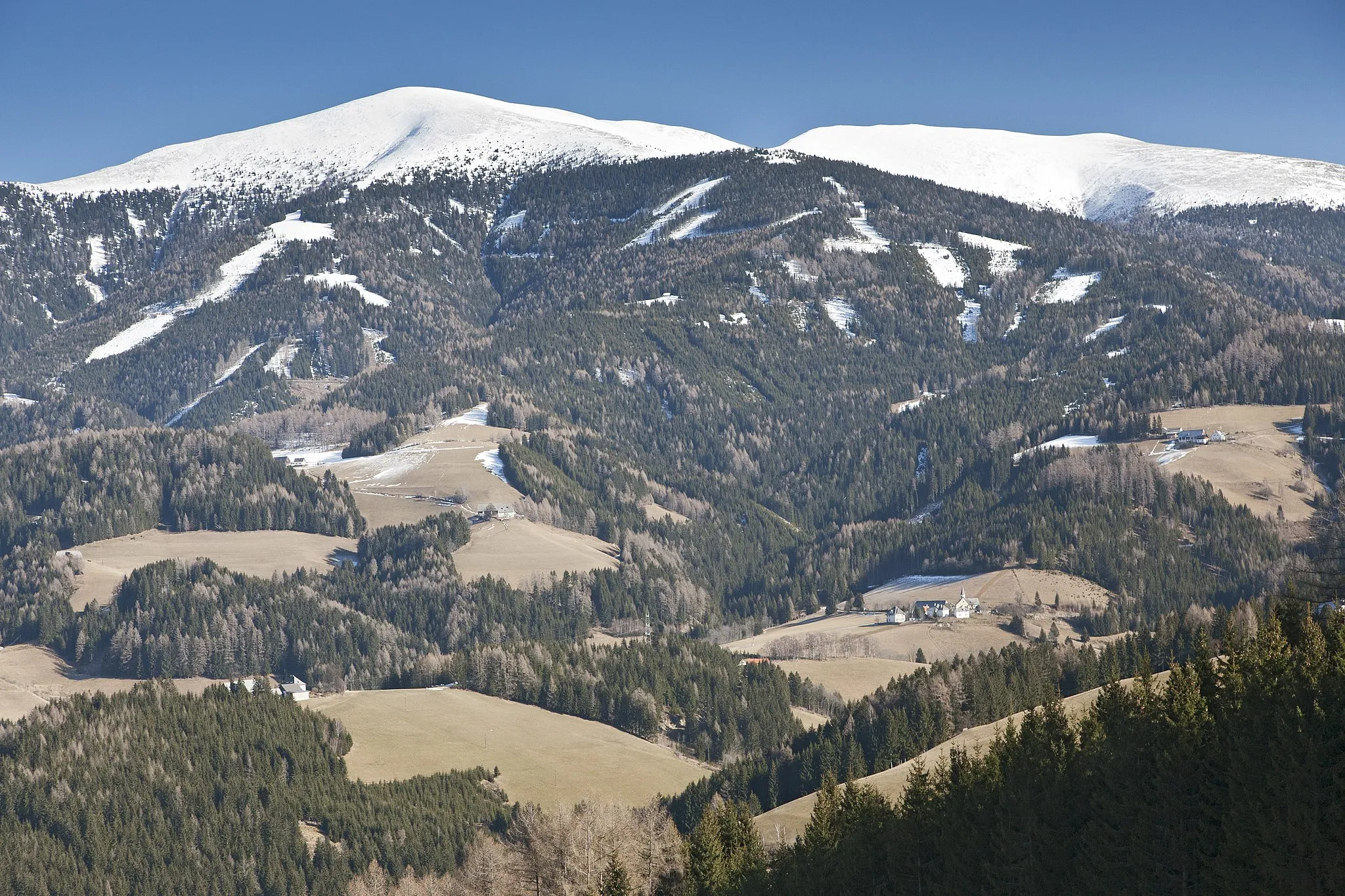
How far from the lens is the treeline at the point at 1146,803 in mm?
71062

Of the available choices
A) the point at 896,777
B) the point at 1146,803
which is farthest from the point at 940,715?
the point at 1146,803

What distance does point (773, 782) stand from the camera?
199625 mm

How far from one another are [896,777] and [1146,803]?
7570cm

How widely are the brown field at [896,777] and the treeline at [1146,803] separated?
102 ft

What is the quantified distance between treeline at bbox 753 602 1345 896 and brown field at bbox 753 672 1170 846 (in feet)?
102

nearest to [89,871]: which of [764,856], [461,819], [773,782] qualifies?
[461,819]

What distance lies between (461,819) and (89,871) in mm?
44380

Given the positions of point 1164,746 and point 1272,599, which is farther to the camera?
point 1272,599

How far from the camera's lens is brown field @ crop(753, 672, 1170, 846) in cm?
14700

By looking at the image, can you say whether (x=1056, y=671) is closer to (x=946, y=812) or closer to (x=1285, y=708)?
(x=946, y=812)

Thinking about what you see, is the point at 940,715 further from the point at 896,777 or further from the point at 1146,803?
the point at 1146,803

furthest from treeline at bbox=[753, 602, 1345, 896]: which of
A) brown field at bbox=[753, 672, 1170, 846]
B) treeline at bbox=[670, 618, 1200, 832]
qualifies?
treeline at bbox=[670, 618, 1200, 832]

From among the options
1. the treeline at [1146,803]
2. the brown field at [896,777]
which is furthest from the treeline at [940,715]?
the treeline at [1146,803]

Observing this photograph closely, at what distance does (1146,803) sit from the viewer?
3204 inches
